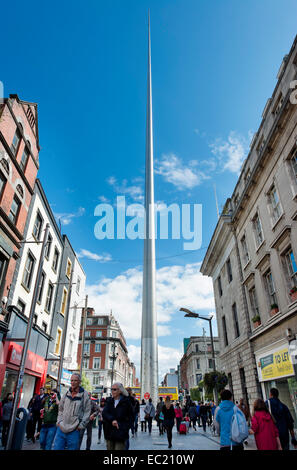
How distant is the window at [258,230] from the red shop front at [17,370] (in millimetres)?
15295

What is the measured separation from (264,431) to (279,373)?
423 inches

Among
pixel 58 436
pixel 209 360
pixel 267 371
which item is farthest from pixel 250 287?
pixel 209 360

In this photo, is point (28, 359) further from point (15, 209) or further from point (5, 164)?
point (5, 164)

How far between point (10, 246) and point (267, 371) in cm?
1530

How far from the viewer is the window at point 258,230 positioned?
19453 millimetres

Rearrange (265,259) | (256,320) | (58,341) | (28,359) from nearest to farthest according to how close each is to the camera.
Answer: (265,259)
(28,359)
(256,320)
(58,341)

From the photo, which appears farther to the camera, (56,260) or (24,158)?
(56,260)

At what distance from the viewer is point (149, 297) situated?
31766 millimetres

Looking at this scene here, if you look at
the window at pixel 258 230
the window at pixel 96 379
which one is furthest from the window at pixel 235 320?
the window at pixel 96 379

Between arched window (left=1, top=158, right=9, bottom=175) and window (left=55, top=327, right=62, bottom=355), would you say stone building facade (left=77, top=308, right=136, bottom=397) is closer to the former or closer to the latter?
window (left=55, top=327, right=62, bottom=355)

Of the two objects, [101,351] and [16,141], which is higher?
[16,141]

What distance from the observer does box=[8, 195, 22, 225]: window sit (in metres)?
17.1

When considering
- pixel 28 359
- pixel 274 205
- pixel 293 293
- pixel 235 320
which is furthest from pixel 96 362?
pixel 293 293
